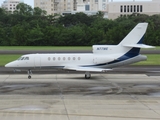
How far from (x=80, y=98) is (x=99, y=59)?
11.4m

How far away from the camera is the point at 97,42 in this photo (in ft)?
340

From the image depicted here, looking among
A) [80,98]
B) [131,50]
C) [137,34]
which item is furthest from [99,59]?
[80,98]

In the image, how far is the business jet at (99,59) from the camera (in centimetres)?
3412

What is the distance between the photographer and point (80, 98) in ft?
75.9

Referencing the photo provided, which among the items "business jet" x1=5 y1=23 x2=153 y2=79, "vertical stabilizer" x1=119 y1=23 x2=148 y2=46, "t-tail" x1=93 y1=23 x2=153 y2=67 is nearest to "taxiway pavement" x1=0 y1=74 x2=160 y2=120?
"business jet" x1=5 y1=23 x2=153 y2=79

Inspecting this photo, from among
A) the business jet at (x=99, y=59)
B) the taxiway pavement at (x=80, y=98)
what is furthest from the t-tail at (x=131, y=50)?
the taxiway pavement at (x=80, y=98)

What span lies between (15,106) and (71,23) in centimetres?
12392

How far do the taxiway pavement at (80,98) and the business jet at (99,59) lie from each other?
1091 millimetres

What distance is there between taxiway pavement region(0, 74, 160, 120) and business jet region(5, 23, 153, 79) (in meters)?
1.09

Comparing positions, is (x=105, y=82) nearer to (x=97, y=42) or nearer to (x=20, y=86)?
(x=20, y=86)

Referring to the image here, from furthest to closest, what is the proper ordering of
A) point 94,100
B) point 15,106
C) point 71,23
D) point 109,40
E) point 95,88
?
point 71,23, point 109,40, point 95,88, point 94,100, point 15,106

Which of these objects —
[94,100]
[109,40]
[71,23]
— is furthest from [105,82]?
[71,23]

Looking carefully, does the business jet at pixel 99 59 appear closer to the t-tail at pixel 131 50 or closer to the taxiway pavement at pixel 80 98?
the t-tail at pixel 131 50

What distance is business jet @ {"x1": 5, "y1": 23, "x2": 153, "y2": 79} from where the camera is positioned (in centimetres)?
3412
